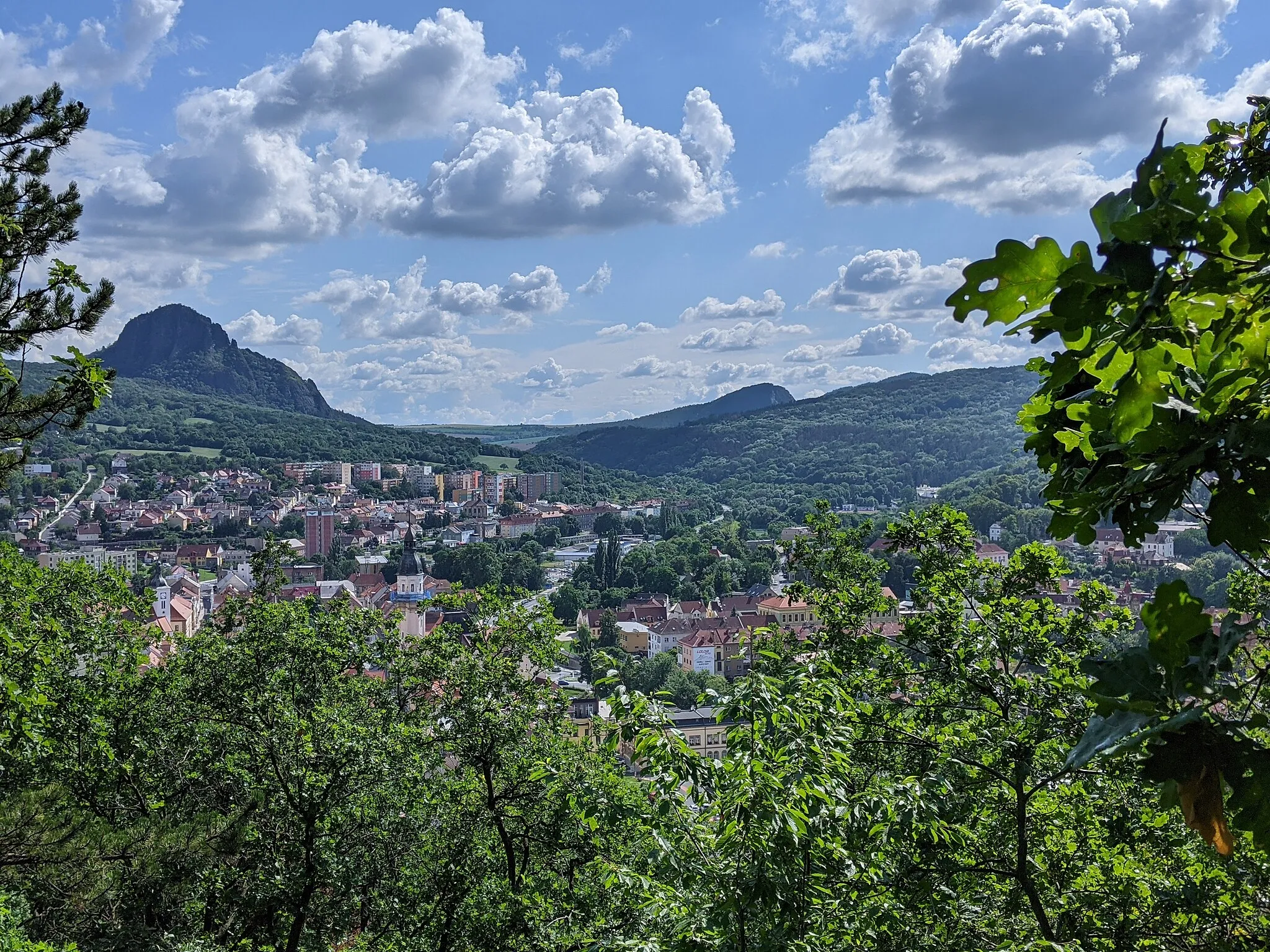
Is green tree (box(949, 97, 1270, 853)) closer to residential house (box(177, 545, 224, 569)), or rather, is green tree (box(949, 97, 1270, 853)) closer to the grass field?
residential house (box(177, 545, 224, 569))

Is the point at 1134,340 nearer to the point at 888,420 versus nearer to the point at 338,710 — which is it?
the point at 338,710

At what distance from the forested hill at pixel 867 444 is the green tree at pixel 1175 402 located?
129111 mm

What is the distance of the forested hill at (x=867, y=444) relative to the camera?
472ft

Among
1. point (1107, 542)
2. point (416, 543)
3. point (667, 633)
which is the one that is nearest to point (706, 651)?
point (667, 633)

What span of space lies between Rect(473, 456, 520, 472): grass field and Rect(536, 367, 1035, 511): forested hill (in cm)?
3426

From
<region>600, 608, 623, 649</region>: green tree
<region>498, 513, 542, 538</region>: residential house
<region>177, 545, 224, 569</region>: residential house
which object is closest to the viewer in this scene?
<region>600, 608, 623, 649</region>: green tree

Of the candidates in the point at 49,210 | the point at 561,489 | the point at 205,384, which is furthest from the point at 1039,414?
the point at 205,384

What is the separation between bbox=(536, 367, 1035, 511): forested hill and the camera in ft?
472

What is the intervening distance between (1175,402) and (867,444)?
17008 centimetres

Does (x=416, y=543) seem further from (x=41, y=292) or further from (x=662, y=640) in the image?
(x=41, y=292)

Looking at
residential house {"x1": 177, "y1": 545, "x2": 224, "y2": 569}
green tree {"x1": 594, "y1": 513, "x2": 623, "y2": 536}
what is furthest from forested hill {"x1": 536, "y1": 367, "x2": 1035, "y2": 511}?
residential house {"x1": 177, "y1": 545, "x2": 224, "y2": 569}

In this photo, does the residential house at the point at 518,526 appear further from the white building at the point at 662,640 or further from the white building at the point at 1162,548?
the white building at the point at 1162,548

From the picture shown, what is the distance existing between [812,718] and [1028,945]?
1198 mm

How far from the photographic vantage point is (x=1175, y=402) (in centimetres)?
96
